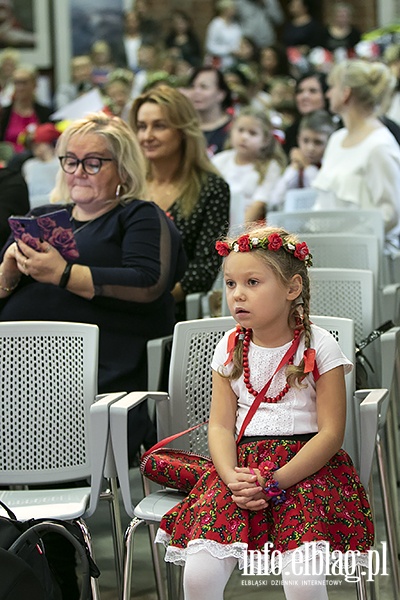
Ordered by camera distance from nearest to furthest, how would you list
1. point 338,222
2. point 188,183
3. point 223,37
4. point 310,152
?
point 188,183, point 338,222, point 310,152, point 223,37

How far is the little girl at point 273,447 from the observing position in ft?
8.17

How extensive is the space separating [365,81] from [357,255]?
4.44 ft

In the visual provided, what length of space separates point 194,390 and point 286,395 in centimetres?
44

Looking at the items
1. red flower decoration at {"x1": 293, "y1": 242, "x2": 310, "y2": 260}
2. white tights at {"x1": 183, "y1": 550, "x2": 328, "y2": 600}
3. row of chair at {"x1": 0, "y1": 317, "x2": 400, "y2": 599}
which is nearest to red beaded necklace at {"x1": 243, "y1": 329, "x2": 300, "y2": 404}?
red flower decoration at {"x1": 293, "y1": 242, "x2": 310, "y2": 260}

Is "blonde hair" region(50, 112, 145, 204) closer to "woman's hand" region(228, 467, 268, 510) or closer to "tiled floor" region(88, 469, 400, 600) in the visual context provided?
"tiled floor" region(88, 469, 400, 600)

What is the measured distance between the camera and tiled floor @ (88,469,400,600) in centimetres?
337

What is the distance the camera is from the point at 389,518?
314cm

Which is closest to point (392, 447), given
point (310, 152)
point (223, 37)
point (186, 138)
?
point (186, 138)

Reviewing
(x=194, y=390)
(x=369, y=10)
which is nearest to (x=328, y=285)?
(x=194, y=390)

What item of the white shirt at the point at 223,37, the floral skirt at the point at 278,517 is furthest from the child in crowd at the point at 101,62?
the floral skirt at the point at 278,517

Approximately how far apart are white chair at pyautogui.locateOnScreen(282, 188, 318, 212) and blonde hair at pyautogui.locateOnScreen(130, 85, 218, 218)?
1513mm

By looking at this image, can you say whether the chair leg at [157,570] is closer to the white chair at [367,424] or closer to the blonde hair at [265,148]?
the white chair at [367,424]

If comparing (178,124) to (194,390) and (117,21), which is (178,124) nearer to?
(194,390)

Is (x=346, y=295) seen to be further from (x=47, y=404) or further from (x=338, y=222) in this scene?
(x=338, y=222)
